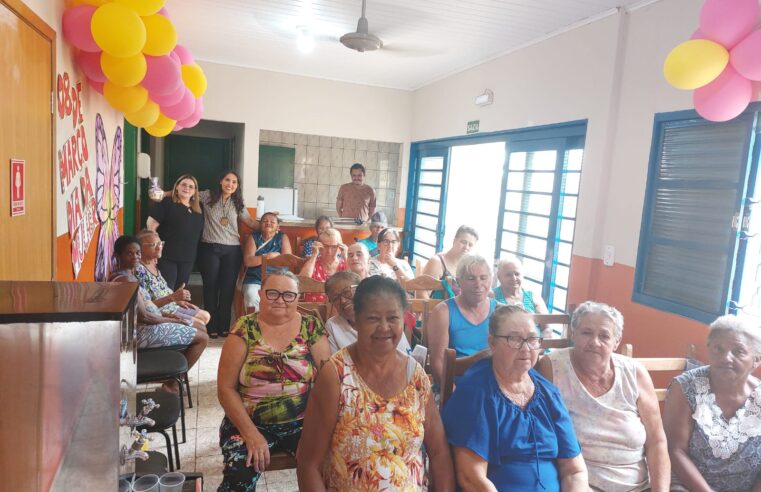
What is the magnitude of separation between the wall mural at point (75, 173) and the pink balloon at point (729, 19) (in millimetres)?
2841

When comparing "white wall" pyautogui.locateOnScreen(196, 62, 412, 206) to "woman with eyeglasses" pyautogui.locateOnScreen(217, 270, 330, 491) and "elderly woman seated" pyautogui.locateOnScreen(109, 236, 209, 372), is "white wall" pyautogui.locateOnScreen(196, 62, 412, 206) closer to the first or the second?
"elderly woman seated" pyautogui.locateOnScreen(109, 236, 209, 372)

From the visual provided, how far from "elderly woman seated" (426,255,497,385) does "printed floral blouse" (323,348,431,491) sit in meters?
0.81

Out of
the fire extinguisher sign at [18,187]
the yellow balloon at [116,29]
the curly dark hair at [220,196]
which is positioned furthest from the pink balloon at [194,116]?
the fire extinguisher sign at [18,187]

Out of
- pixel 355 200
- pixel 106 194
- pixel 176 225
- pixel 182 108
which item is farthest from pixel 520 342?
pixel 355 200

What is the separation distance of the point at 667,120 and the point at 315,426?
2.63 metres

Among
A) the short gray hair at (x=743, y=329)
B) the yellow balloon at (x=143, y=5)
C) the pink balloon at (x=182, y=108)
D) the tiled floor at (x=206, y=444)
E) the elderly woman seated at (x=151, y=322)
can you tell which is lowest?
the tiled floor at (x=206, y=444)

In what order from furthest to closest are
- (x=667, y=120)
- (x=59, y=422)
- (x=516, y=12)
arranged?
1. (x=516, y=12)
2. (x=667, y=120)
3. (x=59, y=422)

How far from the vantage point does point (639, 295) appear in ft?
9.97

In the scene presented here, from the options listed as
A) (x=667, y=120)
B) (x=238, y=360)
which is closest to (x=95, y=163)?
(x=238, y=360)

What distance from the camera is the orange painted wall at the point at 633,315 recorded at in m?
2.73

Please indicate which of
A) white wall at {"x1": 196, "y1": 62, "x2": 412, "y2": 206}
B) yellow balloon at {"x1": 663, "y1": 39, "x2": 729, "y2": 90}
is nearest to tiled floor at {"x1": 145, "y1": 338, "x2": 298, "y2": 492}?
yellow balloon at {"x1": 663, "y1": 39, "x2": 729, "y2": 90}

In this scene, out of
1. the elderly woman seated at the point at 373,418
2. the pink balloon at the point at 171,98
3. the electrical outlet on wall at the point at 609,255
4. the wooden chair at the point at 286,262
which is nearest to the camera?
the elderly woman seated at the point at 373,418

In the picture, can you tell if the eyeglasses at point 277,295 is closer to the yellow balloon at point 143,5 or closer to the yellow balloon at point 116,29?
the yellow balloon at point 116,29

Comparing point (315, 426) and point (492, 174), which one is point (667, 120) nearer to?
point (315, 426)
